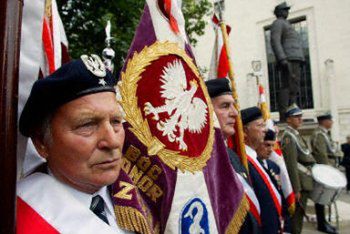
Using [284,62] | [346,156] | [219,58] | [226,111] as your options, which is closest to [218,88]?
[226,111]

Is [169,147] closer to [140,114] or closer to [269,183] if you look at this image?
[140,114]

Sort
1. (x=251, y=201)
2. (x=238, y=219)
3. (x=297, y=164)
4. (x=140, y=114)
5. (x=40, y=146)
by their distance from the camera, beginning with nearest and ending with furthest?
(x=40, y=146) → (x=140, y=114) → (x=238, y=219) → (x=251, y=201) → (x=297, y=164)

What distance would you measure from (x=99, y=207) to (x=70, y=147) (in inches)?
11.7

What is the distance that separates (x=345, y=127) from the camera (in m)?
19.8

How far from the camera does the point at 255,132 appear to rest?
12.1 feet

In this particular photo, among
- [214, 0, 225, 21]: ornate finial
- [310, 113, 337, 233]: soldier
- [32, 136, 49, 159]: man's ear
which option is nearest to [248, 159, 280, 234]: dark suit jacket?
[214, 0, 225, 21]: ornate finial

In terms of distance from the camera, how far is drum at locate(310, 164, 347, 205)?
5.82 m

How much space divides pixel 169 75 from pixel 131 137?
0.40 meters

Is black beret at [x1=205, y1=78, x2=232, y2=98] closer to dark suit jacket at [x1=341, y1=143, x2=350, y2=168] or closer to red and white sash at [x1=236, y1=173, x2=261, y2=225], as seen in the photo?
red and white sash at [x1=236, y1=173, x2=261, y2=225]

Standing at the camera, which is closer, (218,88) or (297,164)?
(218,88)

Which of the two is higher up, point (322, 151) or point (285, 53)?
point (285, 53)

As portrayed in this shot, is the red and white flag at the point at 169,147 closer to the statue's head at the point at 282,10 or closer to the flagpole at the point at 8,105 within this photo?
the flagpole at the point at 8,105

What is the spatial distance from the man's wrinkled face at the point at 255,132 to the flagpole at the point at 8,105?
115 inches

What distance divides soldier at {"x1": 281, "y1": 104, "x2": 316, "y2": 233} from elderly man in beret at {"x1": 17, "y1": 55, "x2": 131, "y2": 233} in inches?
188
